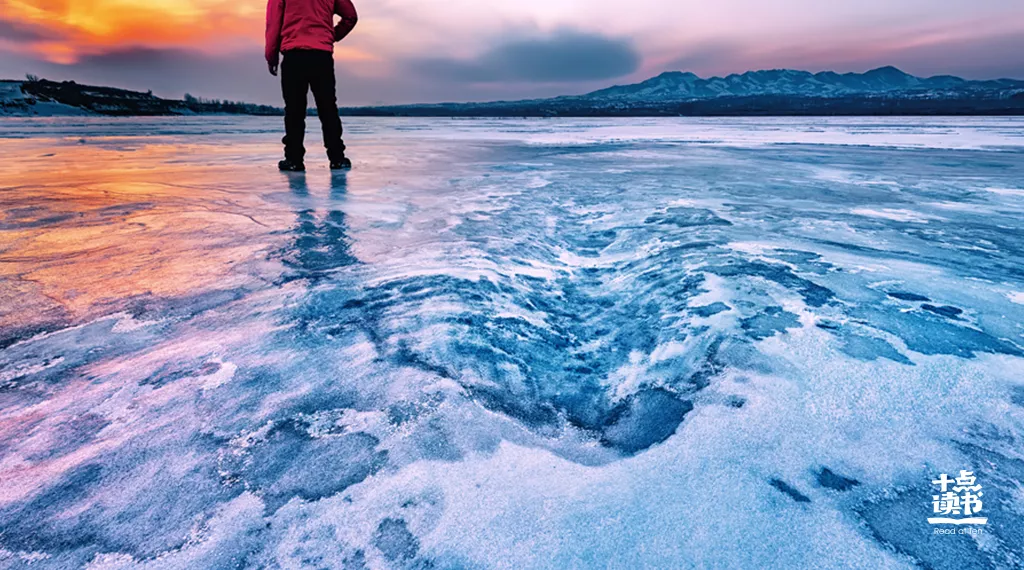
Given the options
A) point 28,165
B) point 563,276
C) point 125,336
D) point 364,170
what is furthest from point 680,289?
point 28,165

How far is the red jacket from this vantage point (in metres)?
4.22

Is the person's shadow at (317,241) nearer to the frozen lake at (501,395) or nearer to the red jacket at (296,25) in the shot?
the frozen lake at (501,395)

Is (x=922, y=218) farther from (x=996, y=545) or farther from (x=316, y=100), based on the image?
(x=316, y=100)

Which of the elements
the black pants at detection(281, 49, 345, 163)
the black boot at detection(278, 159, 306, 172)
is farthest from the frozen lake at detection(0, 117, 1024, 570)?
the black pants at detection(281, 49, 345, 163)

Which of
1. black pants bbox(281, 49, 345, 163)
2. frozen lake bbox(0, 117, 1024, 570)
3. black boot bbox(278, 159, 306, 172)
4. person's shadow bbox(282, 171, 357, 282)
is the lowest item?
frozen lake bbox(0, 117, 1024, 570)

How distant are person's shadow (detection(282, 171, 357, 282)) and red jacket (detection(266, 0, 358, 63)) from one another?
2.05 meters

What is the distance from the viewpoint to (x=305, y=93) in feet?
14.8

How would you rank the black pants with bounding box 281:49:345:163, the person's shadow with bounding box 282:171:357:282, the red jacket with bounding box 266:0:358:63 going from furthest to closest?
the black pants with bounding box 281:49:345:163
the red jacket with bounding box 266:0:358:63
the person's shadow with bounding box 282:171:357:282

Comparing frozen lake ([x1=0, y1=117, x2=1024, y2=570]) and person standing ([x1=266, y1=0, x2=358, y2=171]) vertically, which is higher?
person standing ([x1=266, y1=0, x2=358, y2=171])

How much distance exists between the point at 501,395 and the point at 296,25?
4.50 m

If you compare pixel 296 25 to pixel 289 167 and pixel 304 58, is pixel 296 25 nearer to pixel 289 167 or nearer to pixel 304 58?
pixel 304 58

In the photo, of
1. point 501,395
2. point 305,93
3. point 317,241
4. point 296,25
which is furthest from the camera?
point 305,93

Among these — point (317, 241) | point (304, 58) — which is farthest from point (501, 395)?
point (304, 58)

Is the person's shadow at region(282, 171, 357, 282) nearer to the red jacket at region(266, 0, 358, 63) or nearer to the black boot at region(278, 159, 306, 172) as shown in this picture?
the black boot at region(278, 159, 306, 172)
